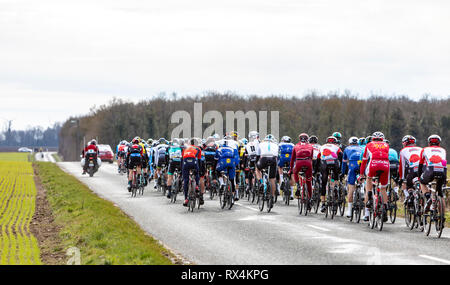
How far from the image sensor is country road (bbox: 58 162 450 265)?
1090cm

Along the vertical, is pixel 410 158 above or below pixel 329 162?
above

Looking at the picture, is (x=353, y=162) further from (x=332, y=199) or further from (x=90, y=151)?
(x=90, y=151)

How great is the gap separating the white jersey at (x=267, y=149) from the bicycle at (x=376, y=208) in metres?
4.21

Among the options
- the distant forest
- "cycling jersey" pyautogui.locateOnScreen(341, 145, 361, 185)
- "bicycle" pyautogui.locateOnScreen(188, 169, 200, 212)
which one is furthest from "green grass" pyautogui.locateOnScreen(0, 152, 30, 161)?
"cycling jersey" pyautogui.locateOnScreen(341, 145, 361, 185)

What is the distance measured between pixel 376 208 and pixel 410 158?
50.1 inches

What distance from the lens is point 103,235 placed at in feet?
44.9

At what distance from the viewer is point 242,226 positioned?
15531 mm

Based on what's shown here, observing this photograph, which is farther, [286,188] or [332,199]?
[286,188]

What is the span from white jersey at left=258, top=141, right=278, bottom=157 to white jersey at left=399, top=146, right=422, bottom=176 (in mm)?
4492

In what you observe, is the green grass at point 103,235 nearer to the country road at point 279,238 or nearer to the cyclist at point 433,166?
the country road at point 279,238

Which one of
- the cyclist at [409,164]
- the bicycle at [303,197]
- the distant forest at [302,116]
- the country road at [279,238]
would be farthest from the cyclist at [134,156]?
the distant forest at [302,116]

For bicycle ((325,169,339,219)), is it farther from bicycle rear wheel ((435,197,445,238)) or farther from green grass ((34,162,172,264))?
green grass ((34,162,172,264))

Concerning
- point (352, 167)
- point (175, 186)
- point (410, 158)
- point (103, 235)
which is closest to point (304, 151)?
point (352, 167)
